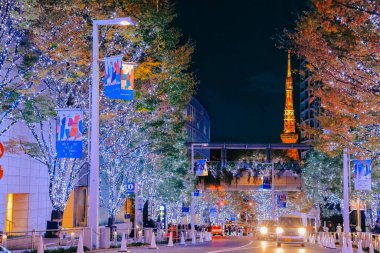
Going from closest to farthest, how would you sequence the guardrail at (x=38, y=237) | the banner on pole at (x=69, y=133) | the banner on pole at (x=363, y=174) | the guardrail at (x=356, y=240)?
the guardrail at (x=38, y=237) → the banner on pole at (x=69, y=133) → the guardrail at (x=356, y=240) → the banner on pole at (x=363, y=174)

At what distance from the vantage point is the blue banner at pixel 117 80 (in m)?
21.1

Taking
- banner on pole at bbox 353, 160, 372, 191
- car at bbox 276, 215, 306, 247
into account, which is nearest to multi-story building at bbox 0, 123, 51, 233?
car at bbox 276, 215, 306, 247

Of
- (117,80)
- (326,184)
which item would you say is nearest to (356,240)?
(117,80)

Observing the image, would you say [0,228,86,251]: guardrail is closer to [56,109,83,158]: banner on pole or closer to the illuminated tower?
[56,109,83,158]: banner on pole

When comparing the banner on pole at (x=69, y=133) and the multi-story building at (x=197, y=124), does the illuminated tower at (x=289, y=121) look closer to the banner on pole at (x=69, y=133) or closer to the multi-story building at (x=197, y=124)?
the multi-story building at (x=197, y=124)

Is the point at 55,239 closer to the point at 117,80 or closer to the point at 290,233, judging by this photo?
the point at 117,80

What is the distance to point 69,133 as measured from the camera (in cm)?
2138

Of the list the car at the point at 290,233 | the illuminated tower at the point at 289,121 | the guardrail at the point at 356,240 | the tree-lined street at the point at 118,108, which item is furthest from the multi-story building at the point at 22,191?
the illuminated tower at the point at 289,121

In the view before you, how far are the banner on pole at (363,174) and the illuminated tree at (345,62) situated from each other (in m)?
2.64

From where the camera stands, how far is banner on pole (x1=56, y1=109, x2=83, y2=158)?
21328mm

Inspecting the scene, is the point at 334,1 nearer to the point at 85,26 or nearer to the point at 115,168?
the point at 85,26

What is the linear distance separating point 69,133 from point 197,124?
3280 inches

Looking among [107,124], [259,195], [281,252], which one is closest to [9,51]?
[107,124]

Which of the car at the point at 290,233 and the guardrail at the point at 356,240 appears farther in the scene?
the car at the point at 290,233
